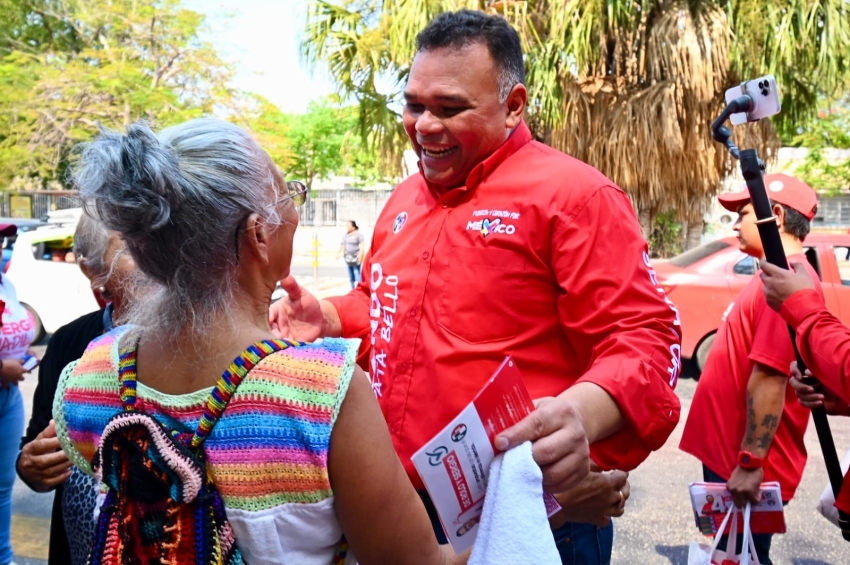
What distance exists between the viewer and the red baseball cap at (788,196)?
3.06 metres

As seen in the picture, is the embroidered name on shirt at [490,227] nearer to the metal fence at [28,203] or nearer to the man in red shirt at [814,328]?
the man in red shirt at [814,328]

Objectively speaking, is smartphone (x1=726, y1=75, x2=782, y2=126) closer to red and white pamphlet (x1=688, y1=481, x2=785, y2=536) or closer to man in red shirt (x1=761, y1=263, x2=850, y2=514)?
man in red shirt (x1=761, y1=263, x2=850, y2=514)

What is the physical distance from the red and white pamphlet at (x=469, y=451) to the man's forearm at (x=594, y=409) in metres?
0.17

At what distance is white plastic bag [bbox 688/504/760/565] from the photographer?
272 cm

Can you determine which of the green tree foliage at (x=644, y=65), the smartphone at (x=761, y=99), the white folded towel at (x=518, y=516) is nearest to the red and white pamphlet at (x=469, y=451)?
the white folded towel at (x=518, y=516)

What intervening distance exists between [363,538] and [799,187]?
2624 millimetres

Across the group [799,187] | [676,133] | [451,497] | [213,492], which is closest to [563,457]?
[451,497]

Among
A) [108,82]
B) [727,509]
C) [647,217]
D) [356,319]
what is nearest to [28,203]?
[108,82]

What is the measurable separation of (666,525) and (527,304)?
329 cm

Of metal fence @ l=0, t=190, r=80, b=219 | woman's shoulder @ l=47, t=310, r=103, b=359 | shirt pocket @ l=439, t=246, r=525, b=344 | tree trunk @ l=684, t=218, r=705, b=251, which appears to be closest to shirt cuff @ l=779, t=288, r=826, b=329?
shirt pocket @ l=439, t=246, r=525, b=344

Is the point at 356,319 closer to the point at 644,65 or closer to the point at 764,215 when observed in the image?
the point at 764,215

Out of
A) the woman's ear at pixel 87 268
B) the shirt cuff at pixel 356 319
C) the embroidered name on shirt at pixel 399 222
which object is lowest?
the shirt cuff at pixel 356 319

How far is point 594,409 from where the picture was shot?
152 centimetres

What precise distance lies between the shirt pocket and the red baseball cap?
164cm
